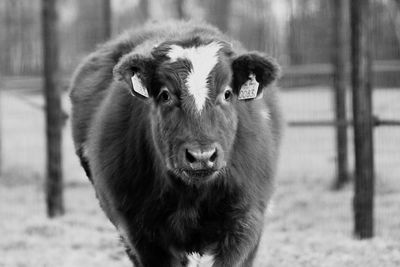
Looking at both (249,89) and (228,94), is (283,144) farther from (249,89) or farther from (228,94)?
(228,94)

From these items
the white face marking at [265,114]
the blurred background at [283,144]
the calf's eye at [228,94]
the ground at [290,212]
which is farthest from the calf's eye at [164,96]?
the blurred background at [283,144]

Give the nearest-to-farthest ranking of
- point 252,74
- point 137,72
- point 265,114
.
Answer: point 137,72
point 252,74
point 265,114

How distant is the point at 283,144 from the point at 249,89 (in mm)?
4310

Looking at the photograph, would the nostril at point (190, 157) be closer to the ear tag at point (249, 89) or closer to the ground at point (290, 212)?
the ear tag at point (249, 89)

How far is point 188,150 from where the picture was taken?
3750mm

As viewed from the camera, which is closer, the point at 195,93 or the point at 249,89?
the point at 195,93

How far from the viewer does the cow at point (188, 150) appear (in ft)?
13.0

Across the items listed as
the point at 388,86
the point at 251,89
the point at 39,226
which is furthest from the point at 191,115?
the point at 388,86

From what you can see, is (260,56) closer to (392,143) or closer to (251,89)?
(251,89)

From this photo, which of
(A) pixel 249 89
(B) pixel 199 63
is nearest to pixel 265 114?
(A) pixel 249 89

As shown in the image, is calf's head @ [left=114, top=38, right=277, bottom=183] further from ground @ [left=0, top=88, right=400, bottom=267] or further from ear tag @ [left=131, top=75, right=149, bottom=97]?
ground @ [left=0, top=88, right=400, bottom=267]

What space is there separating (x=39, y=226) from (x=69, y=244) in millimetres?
876

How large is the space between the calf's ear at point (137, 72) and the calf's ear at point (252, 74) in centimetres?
53

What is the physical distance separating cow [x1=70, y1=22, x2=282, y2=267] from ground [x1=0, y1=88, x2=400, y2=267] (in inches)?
36.3
